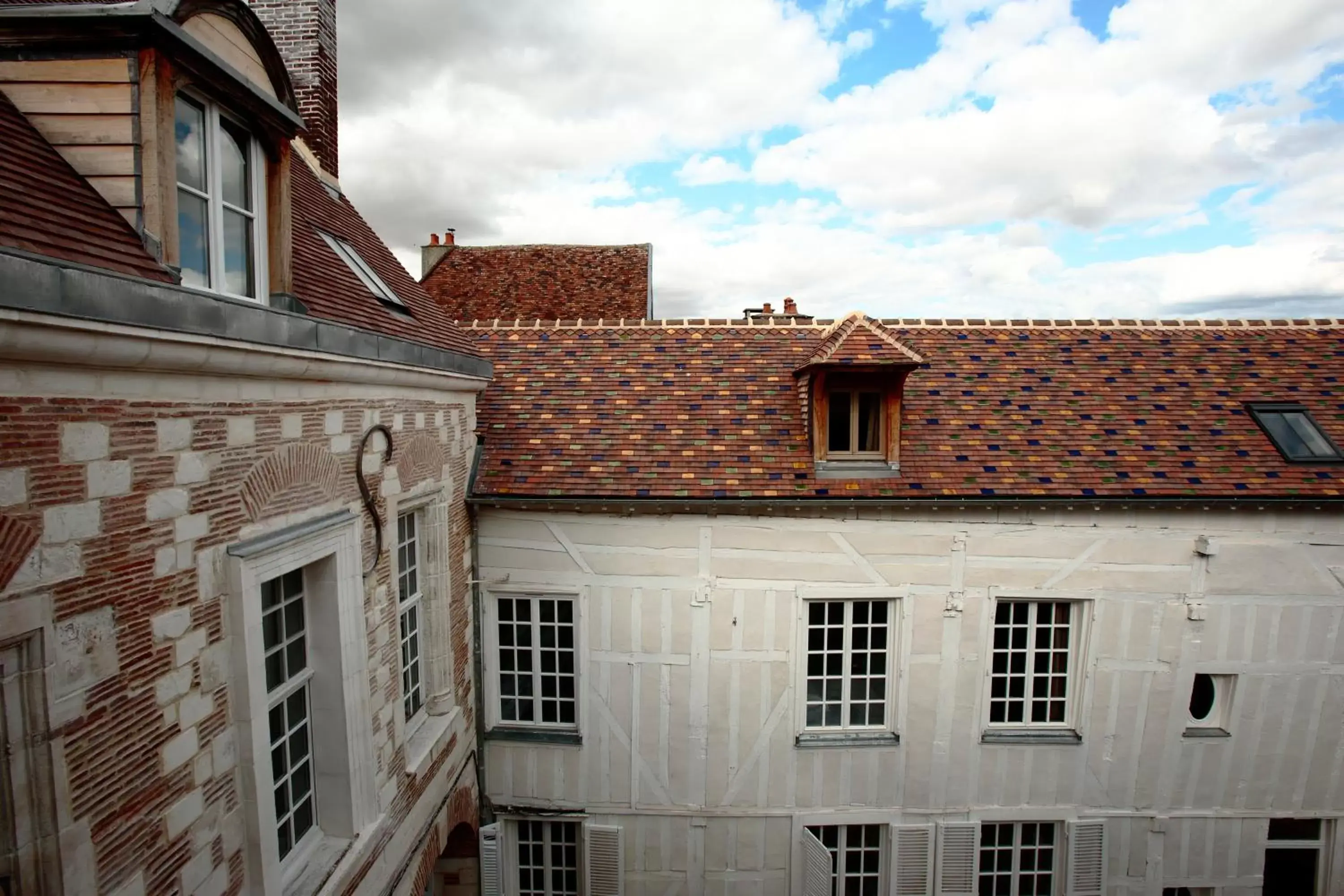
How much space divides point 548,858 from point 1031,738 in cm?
612

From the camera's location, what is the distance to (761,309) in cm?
2133

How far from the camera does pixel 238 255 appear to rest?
14.8 feet

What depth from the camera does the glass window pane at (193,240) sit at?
3982 millimetres

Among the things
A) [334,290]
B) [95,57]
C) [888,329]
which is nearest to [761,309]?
[888,329]

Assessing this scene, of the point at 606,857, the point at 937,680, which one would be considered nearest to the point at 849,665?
the point at 937,680

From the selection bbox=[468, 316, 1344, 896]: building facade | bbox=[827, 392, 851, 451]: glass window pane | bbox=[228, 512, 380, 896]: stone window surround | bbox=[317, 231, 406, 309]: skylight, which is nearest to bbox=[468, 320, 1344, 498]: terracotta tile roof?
bbox=[468, 316, 1344, 896]: building facade

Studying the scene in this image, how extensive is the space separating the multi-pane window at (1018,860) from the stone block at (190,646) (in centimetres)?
884

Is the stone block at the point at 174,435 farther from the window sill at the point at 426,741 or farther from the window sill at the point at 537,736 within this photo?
the window sill at the point at 537,736

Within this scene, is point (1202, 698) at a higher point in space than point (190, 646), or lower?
lower

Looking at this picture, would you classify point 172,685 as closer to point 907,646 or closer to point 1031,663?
point 907,646

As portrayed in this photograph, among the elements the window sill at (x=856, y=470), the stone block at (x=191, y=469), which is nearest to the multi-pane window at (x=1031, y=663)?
the window sill at (x=856, y=470)

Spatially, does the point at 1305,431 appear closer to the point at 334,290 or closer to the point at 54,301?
the point at 334,290

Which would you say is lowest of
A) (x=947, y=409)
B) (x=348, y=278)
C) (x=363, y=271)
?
(x=947, y=409)

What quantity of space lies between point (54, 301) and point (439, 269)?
684 inches
